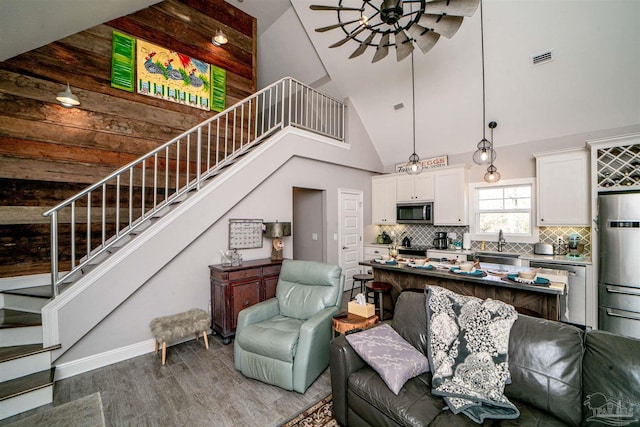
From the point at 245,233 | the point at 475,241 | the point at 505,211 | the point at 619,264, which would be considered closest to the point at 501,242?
the point at 475,241

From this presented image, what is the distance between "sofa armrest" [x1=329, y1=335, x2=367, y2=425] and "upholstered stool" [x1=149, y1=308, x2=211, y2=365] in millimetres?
1886

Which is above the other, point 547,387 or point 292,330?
point 547,387

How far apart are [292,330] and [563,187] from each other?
186 inches

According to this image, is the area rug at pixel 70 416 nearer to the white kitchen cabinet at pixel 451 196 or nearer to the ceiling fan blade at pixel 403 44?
the ceiling fan blade at pixel 403 44

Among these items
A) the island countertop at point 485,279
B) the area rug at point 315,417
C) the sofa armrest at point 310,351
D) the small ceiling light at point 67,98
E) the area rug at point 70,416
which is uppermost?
the small ceiling light at point 67,98

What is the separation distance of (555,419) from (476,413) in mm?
423

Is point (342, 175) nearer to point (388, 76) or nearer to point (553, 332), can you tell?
point (388, 76)

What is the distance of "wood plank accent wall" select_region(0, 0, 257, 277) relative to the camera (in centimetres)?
320

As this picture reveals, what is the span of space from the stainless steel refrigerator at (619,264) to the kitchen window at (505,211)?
1216 mm

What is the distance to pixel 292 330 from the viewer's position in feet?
8.61

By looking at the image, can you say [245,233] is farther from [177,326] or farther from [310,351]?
[310,351]

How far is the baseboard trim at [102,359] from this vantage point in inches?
105

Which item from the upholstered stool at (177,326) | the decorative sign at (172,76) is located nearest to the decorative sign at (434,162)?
the decorative sign at (172,76)

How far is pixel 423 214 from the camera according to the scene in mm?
5727
